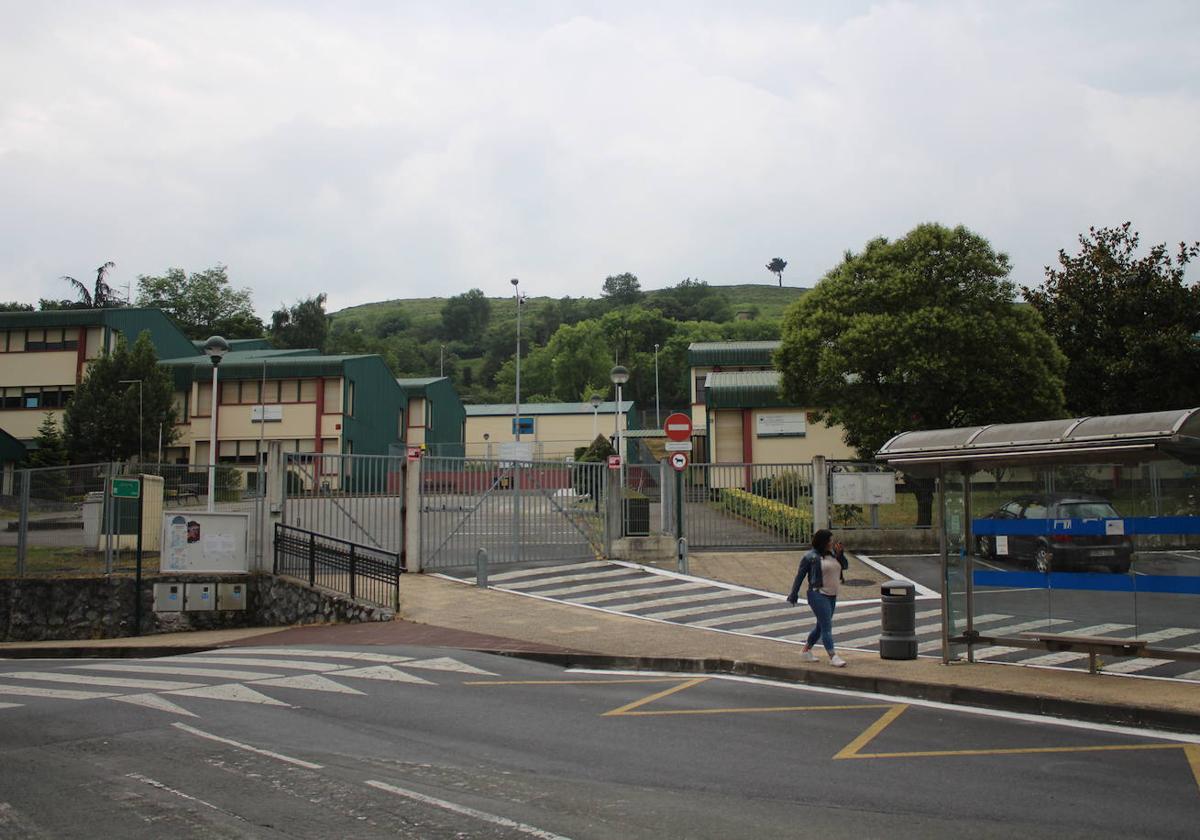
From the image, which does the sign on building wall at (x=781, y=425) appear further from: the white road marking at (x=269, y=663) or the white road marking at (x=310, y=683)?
the white road marking at (x=310, y=683)

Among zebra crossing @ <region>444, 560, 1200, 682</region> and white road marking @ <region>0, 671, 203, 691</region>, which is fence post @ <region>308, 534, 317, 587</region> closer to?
zebra crossing @ <region>444, 560, 1200, 682</region>

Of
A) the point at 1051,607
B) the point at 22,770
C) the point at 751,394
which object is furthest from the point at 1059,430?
the point at 751,394

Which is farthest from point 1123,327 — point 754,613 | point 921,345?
point 754,613

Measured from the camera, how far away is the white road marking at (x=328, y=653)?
1327 cm

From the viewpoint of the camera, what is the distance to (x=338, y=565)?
60.6 ft

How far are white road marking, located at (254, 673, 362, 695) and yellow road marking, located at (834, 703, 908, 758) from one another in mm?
5250

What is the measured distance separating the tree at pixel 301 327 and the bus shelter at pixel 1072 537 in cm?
10523

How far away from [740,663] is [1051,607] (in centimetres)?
359

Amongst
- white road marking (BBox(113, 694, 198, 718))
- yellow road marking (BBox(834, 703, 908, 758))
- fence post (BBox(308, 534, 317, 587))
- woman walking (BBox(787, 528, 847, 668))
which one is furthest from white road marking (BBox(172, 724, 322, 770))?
fence post (BBox(308, 534, 317, 587))

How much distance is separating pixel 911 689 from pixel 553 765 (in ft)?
15.4

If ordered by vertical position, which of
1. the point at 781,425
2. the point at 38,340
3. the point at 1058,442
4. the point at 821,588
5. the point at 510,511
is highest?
the point at 38,340

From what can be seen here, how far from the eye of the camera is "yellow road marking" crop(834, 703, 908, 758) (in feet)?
26.2

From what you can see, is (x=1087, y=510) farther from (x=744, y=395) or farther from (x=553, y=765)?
(x=744, y=395)

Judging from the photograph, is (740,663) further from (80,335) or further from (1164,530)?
(80,335)
